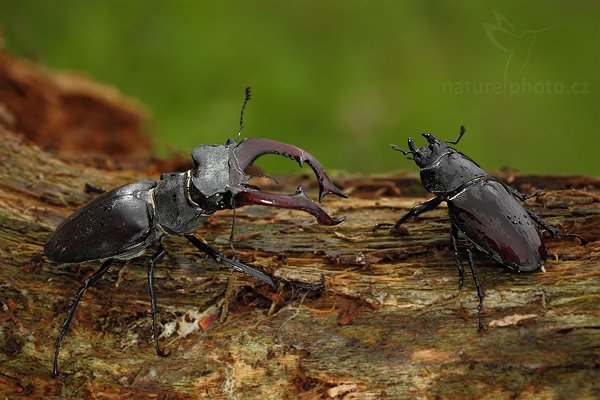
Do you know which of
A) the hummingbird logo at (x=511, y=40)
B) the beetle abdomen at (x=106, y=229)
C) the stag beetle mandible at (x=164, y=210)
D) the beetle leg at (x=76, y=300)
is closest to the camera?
the beetle leg at (x=76, y=300)

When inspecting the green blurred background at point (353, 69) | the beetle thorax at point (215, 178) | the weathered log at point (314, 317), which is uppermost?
the green blurred background at point (353, 69)

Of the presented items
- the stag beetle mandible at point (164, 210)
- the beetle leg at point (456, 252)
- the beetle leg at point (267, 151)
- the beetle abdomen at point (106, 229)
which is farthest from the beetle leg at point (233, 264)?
the beetle leg at point (456, 252)

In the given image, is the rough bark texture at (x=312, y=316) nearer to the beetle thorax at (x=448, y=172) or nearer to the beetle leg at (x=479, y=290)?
the beetle leg at (x=479, y=290)

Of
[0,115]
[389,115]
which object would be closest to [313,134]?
[389,115]

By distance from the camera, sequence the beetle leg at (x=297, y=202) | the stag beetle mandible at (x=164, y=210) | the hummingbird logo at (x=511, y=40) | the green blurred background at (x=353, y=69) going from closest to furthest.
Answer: the beetle leg at (x=297, y=202) → the stag beetle mandible at (x=164, y=210) → the green blurred background at (x=353, y=69) → the hummingbird logo at (x=511, y=40)

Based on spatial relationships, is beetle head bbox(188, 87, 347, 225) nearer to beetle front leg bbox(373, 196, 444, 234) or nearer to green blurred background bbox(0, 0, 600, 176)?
beetle front leg bbox(373, 196, 444, 234)

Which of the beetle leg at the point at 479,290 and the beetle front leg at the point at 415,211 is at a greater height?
the beetle front leg at the point at 415,211

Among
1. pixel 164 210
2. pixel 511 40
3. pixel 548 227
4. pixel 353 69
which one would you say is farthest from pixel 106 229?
pixel 511 40
